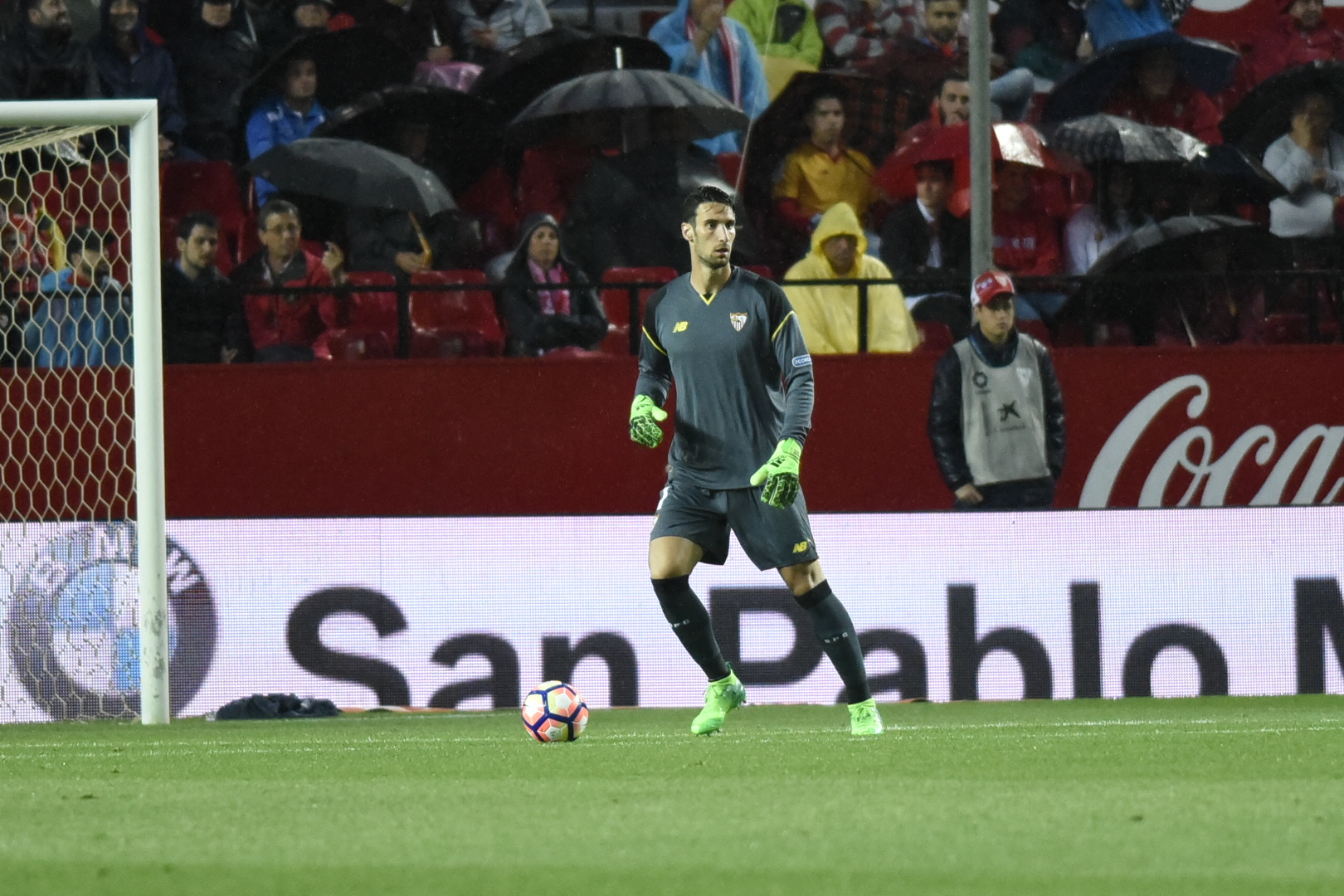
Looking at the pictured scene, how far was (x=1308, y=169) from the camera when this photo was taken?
1565 cm

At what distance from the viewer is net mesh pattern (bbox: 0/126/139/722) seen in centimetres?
1183

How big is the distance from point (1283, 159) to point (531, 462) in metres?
5.64

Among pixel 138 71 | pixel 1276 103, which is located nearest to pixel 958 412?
pixel 1276 103

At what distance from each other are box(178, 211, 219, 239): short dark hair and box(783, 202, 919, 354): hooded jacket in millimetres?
3648

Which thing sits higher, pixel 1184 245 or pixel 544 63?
pixel 544 63

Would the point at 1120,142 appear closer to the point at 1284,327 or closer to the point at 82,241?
the point at 1284,327

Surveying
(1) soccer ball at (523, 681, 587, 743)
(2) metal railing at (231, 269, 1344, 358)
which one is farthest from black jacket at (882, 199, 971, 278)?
(1) soccer ball at (523, 681, 587, 743)

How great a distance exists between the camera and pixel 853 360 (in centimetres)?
1464

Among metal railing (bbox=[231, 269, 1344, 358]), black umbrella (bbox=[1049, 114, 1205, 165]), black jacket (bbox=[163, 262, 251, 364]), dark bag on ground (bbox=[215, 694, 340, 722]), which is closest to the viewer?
dark bag on ground (bbox=[215, 694, 340, 722])

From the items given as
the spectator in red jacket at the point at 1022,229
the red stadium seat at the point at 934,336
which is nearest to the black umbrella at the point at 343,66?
the red stadium seat at the point at 934,336

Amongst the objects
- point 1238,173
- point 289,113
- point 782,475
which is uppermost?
Result: point 289,113

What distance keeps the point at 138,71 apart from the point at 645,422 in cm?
767

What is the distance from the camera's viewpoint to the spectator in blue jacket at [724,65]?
16.0 m

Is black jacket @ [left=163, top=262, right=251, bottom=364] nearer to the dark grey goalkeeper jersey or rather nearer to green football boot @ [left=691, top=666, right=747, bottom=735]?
the dark grey goalkeeper jersey
